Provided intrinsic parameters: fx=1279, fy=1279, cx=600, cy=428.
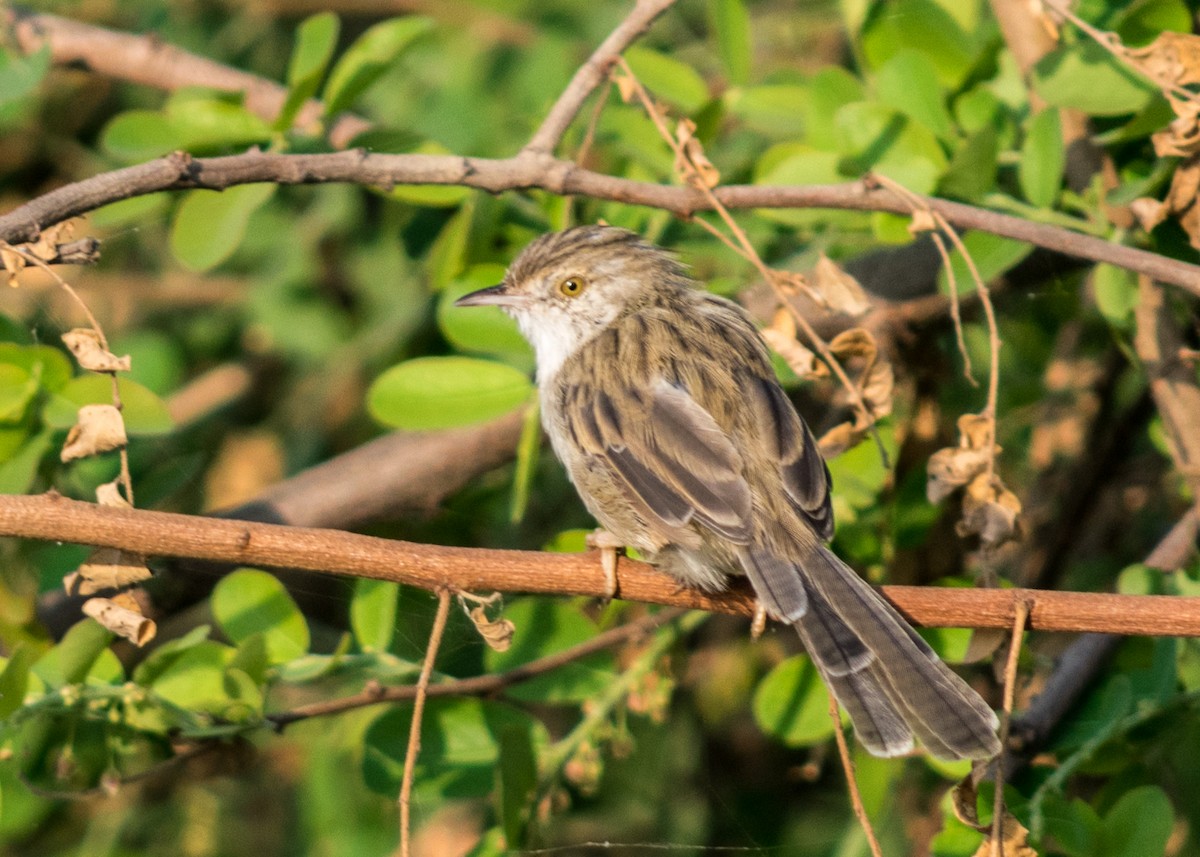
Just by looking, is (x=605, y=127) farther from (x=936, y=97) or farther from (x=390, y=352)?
(x=390, y=352)

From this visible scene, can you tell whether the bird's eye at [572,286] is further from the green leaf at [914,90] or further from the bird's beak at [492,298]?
the green leaf at [914,90]

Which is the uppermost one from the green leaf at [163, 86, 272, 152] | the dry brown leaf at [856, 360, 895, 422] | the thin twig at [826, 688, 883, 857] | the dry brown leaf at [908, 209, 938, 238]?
the green leaf at [163, 86, 272, 152]

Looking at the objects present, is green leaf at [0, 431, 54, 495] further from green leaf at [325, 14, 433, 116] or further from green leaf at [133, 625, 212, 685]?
green leaf at [325, 14, 433, 116]

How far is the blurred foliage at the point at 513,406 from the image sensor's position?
3.29 meters

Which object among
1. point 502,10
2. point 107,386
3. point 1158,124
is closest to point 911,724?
point 1158,124

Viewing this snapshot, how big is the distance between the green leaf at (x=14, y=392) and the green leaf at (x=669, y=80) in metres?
2.19

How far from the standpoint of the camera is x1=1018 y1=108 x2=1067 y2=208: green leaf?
3.57 meters

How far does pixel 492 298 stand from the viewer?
3.94 m

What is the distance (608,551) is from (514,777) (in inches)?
25.6

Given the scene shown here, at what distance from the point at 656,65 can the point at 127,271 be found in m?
3.08

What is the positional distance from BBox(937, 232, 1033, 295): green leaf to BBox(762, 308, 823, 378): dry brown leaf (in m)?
0.56

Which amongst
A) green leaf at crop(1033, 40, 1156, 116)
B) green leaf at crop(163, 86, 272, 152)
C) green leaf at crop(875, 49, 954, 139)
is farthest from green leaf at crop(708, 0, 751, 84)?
green leaf at crop(163, 86, 272, 152)

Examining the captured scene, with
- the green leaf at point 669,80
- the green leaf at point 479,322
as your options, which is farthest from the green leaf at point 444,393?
the green leaf at point 669,80

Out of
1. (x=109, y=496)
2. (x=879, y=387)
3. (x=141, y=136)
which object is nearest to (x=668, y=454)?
(x=879, y=387)
